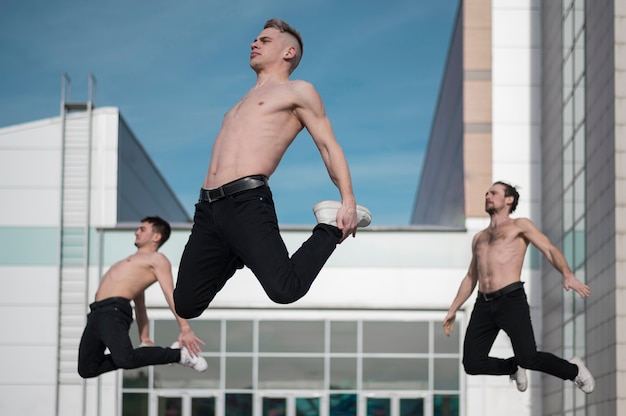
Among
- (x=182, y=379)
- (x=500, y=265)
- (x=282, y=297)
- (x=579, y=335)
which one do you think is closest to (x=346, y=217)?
(x=282, y=297)

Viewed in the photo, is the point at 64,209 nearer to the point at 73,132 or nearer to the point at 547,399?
the point at 73,132

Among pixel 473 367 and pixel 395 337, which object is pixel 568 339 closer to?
pixel 395 337

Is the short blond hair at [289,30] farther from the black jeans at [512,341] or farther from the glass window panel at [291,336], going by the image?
the glass window panel at [291,336]

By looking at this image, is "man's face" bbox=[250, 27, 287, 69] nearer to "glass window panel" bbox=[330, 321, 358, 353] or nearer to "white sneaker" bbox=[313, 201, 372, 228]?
"white sneaker" bbox=[313, 201, 372, 228]

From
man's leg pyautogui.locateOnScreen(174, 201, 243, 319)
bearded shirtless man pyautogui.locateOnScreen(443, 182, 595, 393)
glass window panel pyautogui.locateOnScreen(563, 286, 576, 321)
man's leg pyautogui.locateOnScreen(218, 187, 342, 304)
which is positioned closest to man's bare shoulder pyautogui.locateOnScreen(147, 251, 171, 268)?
bearded shirtless man pyautogui.locateOnScreen(443, 182, 595, 393)

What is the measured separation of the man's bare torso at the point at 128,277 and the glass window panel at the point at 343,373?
49.9 ft

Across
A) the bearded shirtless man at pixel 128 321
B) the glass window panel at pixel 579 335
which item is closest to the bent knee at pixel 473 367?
the bearded shirtless man at pixel 128 321

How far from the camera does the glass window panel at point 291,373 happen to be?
26.9m

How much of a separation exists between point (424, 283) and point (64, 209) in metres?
9.25

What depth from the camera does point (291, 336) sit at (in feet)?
89.1

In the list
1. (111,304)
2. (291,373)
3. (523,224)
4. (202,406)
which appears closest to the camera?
(523,224)

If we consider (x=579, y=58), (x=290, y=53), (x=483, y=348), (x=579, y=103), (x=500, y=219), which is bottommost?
(x=483, y=348)

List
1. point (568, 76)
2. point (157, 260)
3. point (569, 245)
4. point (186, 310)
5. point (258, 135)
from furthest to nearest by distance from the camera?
point (568, 76), point (569, 245), point (157, 260), point (186, 310), point (258, 135)

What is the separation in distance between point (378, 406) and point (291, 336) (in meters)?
2.68
